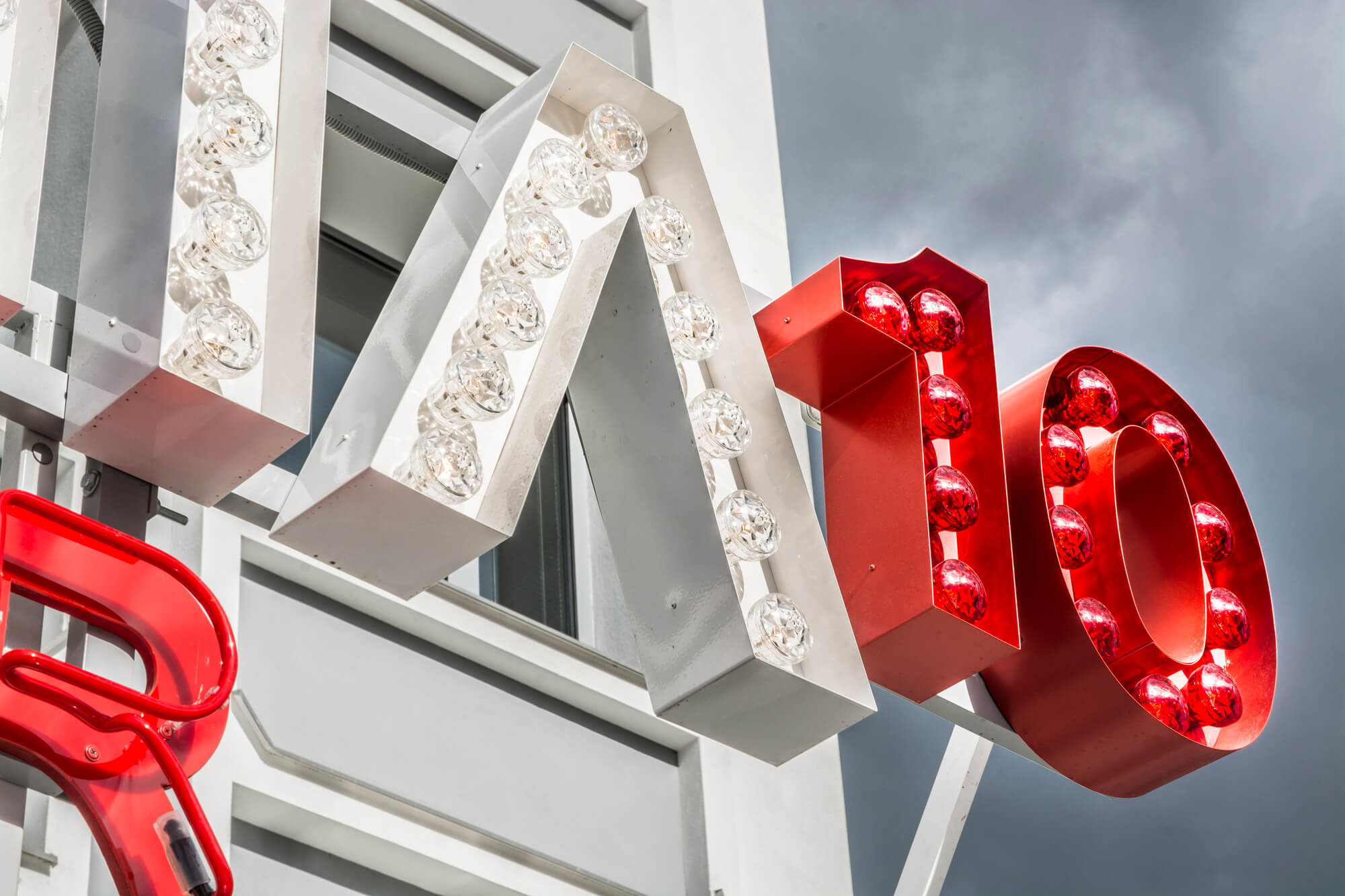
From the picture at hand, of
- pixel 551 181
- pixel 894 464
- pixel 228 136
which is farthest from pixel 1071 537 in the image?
pixel 228 136

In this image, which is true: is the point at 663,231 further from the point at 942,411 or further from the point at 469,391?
the point at 942,411

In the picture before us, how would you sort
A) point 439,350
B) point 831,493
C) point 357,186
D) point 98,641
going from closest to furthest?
point 98,641, point 439,350, point 357,186, point 831,493

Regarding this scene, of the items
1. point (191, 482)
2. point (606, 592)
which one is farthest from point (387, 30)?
point (191, 482)

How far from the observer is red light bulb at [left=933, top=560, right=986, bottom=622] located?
12.9 ft

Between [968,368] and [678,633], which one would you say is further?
[968,368]

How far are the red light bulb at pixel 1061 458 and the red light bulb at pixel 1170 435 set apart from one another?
536 mm

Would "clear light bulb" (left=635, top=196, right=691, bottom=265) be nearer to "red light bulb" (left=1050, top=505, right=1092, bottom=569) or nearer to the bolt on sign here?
the bolt on sign

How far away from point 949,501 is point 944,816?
3.77 feet

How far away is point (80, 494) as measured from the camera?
11.3 feet

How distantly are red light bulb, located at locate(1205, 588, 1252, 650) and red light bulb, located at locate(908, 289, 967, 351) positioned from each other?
118 centimetres

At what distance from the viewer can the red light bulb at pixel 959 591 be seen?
155 inches

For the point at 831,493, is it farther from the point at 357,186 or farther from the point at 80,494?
the point at 80,494

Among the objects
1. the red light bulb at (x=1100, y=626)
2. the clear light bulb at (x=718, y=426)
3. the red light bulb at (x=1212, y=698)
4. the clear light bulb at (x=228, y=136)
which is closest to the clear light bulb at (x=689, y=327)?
the clear light bulb at (x=718, y=426)

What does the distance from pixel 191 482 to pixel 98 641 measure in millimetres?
314
